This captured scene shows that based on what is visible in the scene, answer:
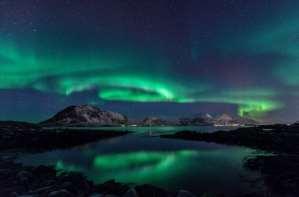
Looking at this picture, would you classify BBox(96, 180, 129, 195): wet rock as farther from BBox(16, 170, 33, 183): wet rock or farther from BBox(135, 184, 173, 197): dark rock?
BBox(16, 170, 33, 183): wet rock

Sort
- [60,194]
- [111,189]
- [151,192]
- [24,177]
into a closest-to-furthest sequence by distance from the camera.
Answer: [60,194] → [151,192] → [111,189] → [24,177]

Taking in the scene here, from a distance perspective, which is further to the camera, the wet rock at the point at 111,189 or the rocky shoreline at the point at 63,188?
the wet rock at the point at 111,189

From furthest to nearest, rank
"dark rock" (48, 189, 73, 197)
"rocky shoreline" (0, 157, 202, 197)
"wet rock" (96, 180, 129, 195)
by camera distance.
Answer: "wet rock" (96, 180, 129, 195), "rocky shoreline" (0, 157, 202, 197), "dark rock" (48, 189, 73, 197)

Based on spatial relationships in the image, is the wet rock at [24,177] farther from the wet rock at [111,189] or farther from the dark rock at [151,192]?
the dark rock at [151,192]

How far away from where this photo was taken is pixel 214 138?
91.7m

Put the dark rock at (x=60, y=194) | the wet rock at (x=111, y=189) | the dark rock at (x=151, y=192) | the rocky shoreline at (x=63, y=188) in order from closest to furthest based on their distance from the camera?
1. the dark rock at (x=60, y=194)
2. the rocky shoreline at (x=63, y=188)
3. the dark rock at (x=151, y=192)
4. the wet rock at (x=111, y=189)

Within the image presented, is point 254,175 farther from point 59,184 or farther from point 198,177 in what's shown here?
point 59,184

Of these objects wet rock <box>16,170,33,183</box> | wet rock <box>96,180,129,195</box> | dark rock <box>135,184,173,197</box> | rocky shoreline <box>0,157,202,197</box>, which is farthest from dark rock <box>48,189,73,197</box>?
wet rock <box>16,170,33,183</box>

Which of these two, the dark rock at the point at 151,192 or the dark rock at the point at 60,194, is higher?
the dark rock at the point at 60,194

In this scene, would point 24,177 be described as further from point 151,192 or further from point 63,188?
point 151,192

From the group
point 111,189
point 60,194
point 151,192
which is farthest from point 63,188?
point 151,192

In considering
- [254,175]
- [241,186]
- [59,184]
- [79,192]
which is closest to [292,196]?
[241,186]

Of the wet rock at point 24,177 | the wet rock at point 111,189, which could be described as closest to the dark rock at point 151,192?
the wet rock at point 111,189

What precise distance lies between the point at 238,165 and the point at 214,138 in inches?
2207
